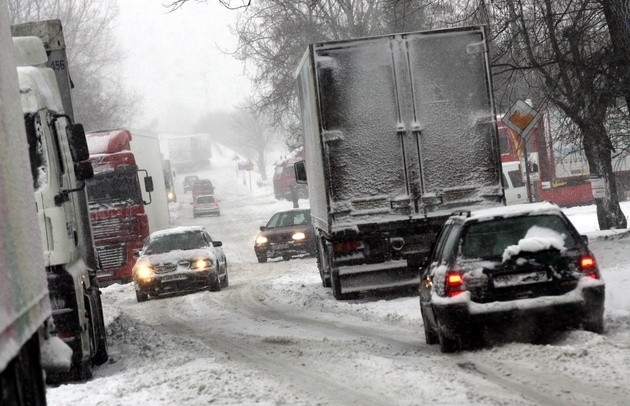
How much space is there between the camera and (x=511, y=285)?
34.7ft

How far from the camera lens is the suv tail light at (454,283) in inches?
418

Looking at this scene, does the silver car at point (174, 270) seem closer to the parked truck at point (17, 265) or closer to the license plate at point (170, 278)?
the license plate at point (170, 278)

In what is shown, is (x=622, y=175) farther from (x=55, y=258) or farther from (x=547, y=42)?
(x=55, y=258)

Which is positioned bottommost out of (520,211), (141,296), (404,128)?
(141,296)

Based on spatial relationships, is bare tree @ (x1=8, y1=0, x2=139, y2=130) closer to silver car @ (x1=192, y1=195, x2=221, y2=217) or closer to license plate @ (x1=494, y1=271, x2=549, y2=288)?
silver car @ (x1=192, y1=195, x2=221, y2=217)

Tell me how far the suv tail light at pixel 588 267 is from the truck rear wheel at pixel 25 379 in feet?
19.5

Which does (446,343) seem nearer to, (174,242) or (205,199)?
(174,242)

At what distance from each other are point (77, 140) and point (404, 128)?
685 cm

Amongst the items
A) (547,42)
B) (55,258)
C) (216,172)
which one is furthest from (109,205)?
(216,172)

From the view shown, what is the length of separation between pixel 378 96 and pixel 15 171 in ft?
A: 36.7

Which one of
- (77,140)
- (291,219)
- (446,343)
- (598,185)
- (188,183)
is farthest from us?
(188,183)

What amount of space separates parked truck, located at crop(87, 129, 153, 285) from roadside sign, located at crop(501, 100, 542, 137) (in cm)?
1267

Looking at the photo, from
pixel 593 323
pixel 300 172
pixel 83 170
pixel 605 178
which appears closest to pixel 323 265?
pixel 300 172

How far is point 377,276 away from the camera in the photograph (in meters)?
17.4
